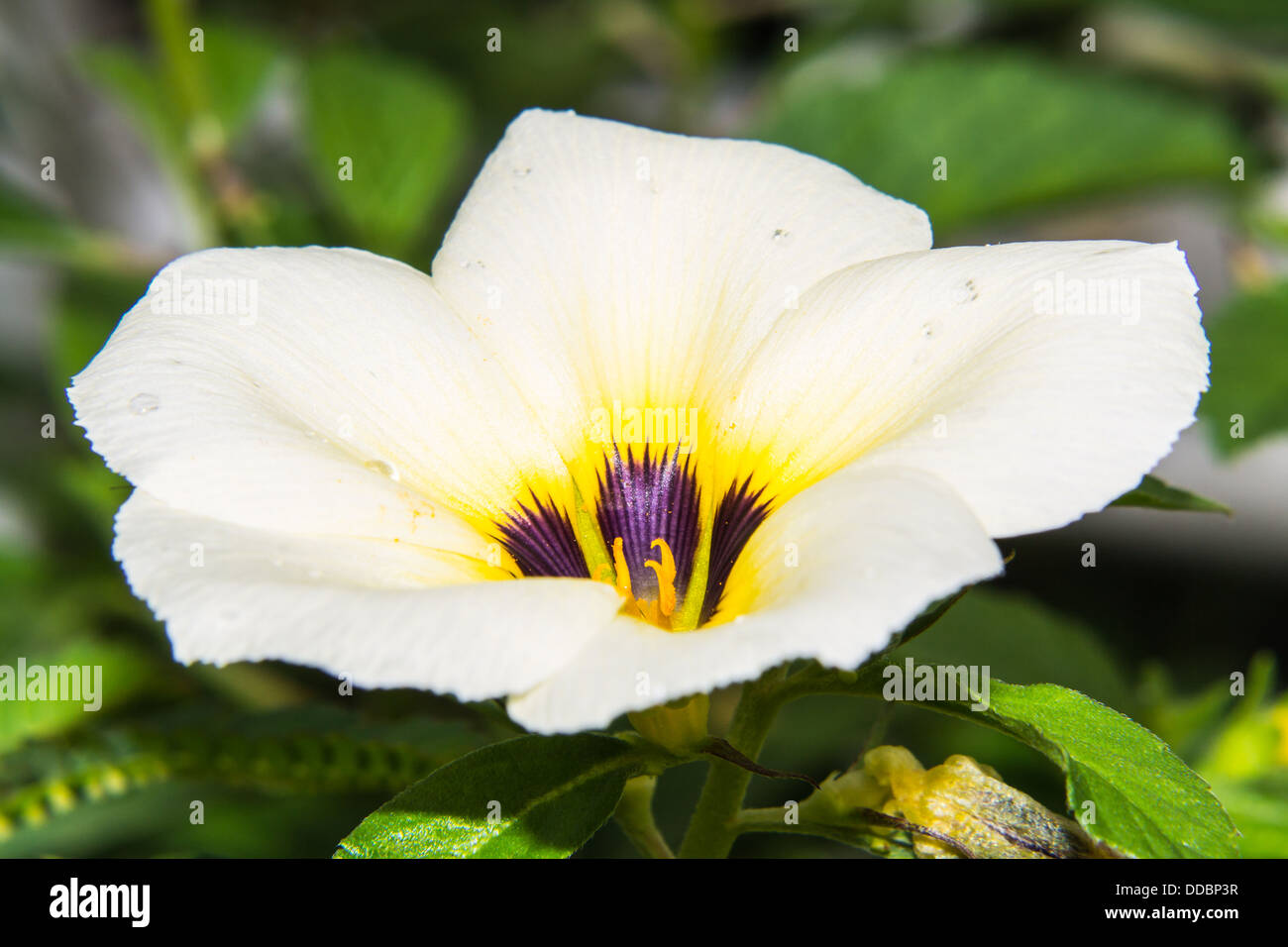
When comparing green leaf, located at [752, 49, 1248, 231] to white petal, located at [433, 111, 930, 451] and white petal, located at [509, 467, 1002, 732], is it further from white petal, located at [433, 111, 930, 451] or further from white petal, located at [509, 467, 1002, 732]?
white petal, located at [509, 467, 1002, 732]

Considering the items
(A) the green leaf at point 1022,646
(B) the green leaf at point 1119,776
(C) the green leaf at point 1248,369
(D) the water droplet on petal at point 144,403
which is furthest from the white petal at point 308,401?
(C) the green leaf at point 1248,369

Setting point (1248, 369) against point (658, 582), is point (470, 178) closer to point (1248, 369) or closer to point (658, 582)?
point (1248, 369)

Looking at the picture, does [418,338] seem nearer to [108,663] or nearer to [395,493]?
[395,493]

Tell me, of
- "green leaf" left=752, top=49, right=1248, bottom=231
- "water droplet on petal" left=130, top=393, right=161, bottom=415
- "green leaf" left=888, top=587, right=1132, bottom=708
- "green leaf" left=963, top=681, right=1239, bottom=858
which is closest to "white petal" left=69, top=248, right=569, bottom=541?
"water droplet on petal" left=130, top=393, right=161, bottom=415

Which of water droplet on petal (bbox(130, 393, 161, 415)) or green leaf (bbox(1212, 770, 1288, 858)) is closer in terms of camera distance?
water droplet on petal (bbox(130, 393, 161, 415))

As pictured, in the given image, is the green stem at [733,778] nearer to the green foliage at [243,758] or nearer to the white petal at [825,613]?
the white petal at [825,613]
